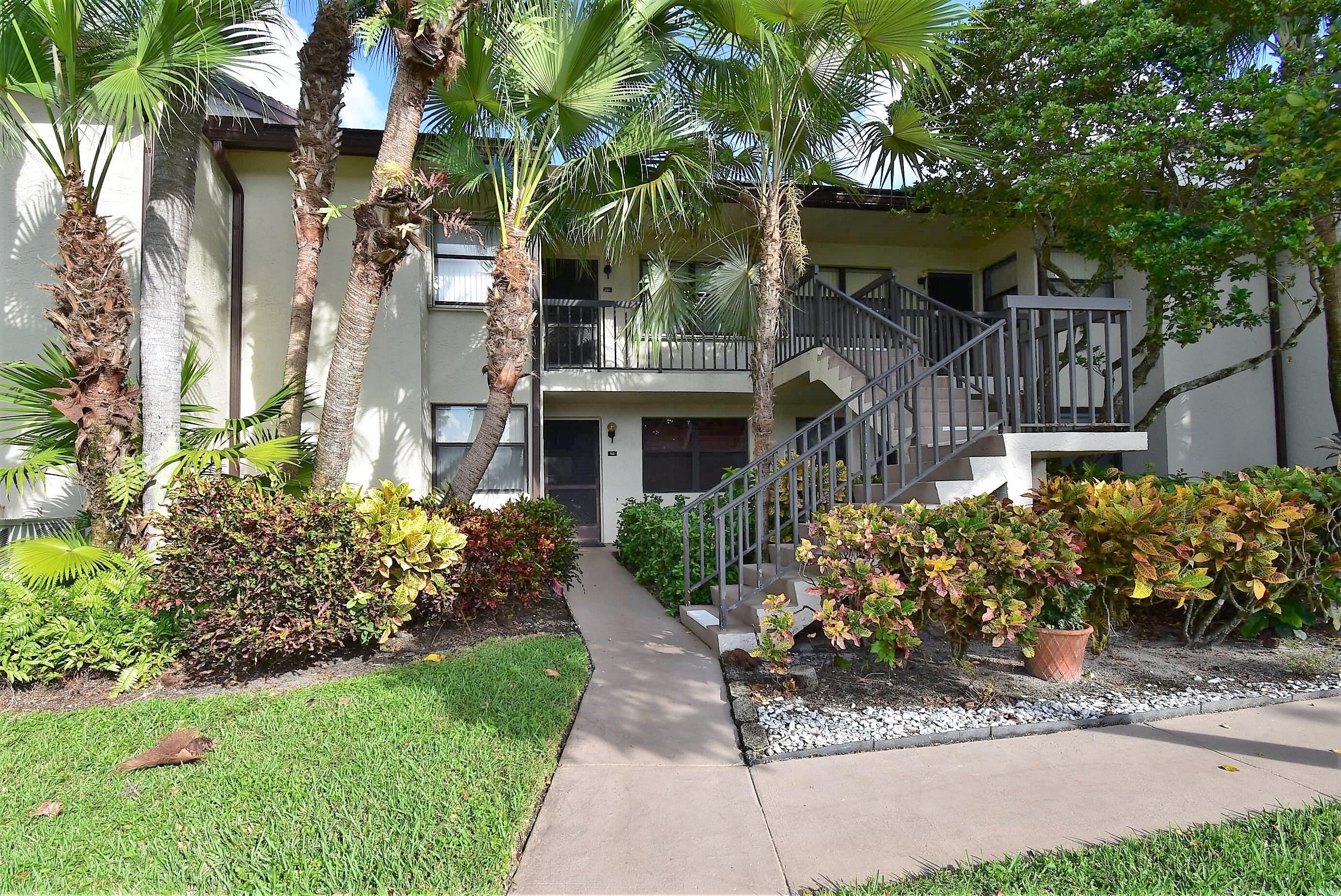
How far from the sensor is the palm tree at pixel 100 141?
509 centimetres

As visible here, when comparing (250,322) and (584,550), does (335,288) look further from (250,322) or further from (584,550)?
(584,550)

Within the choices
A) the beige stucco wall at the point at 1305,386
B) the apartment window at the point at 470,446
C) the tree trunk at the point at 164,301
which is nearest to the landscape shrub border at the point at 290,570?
the tree trunk at the point at 164,301

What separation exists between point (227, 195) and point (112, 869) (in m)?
9.00

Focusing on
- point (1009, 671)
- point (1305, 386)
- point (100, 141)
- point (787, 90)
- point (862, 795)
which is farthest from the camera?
point (1305, 386)

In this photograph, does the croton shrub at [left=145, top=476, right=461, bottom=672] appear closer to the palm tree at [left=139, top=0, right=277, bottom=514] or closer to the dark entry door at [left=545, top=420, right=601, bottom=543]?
the palm tree at [left=139, top=0, right=277, bottom=514]

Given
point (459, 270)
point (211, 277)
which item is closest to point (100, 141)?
point (211, 277)

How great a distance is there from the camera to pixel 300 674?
17.5ft

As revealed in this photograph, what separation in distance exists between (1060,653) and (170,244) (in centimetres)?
744

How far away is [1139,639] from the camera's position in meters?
5.98

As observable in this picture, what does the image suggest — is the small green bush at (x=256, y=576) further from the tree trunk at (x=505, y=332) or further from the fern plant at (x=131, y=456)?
the tree trunk at (x=505, y=332)

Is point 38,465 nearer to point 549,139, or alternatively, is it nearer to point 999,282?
point 549,139

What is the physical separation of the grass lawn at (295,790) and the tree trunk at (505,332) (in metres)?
2.99

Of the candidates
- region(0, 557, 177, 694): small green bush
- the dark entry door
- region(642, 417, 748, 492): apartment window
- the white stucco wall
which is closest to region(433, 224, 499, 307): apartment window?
the white stucco wall

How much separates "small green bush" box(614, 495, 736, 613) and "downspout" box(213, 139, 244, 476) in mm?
5431
